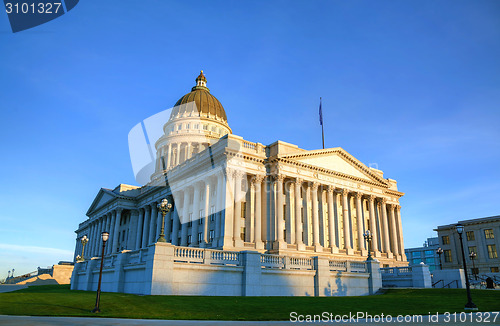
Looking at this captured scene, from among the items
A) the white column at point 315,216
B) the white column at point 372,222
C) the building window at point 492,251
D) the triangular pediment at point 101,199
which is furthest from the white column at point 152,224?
the building window at point 492,251

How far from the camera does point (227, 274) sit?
27547 millimetres

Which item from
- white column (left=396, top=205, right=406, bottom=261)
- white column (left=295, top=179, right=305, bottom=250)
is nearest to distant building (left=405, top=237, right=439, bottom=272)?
white column (left=396, top=205, right=406, bottom=261)

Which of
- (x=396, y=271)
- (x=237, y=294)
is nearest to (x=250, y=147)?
(x=396, y=271)

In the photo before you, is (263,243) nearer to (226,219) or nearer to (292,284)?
(226,219)

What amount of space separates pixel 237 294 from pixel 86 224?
81960mm

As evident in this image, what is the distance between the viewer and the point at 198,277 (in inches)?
1036

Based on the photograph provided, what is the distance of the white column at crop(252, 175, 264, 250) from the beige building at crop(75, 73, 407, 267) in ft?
0.43

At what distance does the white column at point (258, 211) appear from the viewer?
159ft

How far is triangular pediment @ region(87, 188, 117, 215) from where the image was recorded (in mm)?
78750

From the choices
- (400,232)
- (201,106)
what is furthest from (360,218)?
(201,106)

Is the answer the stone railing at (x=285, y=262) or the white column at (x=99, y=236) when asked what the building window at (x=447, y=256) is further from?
the white column at (x=99, y=236)

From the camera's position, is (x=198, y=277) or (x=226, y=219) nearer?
(x=198, y=277)

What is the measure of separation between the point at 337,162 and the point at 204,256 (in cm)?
3620

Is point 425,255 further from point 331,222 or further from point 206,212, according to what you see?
point 206,212
